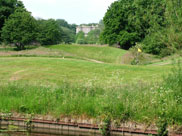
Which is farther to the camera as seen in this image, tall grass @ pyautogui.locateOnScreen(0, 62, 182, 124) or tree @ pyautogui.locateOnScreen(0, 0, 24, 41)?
tree @ pyautogui.locateOnScreen(0, 0, 24, 41)

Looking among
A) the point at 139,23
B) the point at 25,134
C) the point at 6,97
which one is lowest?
the point at 25,134

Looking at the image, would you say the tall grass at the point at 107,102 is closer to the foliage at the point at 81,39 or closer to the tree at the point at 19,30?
the tree at the point at 19,30

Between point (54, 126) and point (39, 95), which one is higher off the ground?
point (39, 95)

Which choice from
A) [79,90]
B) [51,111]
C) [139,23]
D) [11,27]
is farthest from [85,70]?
[11,27]

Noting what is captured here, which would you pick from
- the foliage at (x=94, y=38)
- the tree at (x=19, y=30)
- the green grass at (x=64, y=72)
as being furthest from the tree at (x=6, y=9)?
the foliage at (x=94, y=38)

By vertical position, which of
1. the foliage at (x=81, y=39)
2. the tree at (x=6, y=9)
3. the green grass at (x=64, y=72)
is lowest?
the green grass at (x=64, y=72)

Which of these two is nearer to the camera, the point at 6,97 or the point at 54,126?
the point at 54,126

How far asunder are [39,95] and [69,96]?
4.48 feet

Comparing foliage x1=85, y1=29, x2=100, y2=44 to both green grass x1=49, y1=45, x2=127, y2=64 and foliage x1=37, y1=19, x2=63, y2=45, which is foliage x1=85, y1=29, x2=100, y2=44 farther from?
green grass x1=49, y1=45, x2=127, y2=64

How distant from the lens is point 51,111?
10070 millimetres

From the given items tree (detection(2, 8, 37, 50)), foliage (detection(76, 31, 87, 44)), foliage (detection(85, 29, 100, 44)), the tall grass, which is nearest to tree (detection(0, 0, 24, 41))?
tree (detection(2, 8, 37, 50))

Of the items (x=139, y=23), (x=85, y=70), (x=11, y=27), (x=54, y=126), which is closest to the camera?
(x=54, y=126)

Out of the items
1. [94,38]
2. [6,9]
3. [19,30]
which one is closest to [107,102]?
[19,30]

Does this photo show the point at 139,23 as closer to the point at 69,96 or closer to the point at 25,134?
the point at 69,96
